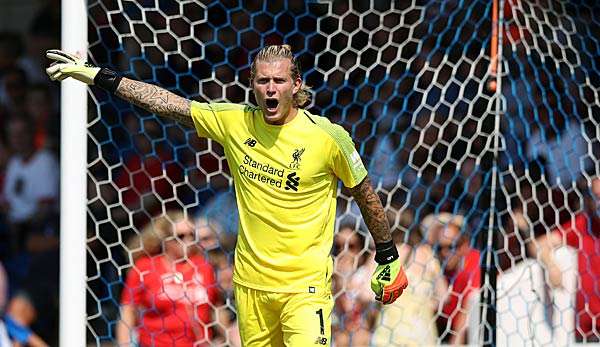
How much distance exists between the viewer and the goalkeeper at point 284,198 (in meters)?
4.95

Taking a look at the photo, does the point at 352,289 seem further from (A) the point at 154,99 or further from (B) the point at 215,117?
(A) the point at 154,99

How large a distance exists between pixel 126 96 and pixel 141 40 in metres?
1.47

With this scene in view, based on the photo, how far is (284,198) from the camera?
498cm

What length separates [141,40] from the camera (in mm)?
6477

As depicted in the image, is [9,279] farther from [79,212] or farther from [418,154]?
[418,154]

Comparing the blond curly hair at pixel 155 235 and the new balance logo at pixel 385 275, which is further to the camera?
the blond curly hair at pixel 155 235

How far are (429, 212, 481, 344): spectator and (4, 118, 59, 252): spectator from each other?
9.96 ft

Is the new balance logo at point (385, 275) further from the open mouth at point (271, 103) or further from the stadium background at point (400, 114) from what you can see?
the stadium background at point (400, 114)

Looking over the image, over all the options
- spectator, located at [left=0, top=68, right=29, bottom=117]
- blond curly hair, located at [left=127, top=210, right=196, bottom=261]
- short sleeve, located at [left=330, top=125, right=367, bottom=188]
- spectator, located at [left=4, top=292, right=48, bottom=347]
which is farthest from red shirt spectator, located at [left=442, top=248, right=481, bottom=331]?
spectator, located at [left=0, top=68, right=29, bottom=117]

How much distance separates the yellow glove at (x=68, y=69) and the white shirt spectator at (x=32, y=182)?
3607 millimetres

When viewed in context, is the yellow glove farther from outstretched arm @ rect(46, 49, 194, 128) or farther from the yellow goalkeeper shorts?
the yellow goalkeeper shorts

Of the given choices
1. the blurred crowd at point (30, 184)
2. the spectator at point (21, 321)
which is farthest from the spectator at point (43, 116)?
the spectator at point (21, 321)

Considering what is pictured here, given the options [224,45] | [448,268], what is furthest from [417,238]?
[224,45]

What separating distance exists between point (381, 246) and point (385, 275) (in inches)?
5.1
